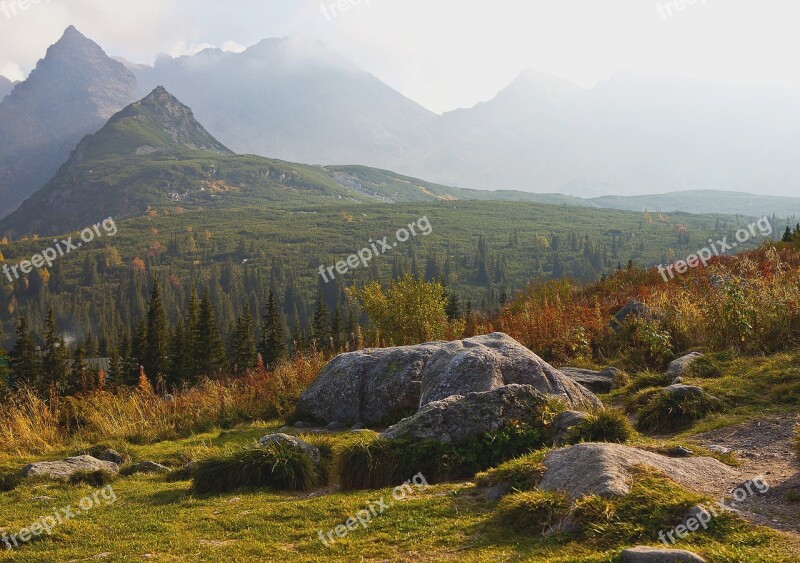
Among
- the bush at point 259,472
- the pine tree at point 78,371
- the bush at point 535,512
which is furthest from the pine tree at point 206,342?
the bush at point 535,512

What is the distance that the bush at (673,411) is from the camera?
9.97 metres

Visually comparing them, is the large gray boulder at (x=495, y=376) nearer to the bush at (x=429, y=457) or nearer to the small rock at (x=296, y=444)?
the bush at (x=429, y=457)

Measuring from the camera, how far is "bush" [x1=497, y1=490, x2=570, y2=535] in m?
6.07

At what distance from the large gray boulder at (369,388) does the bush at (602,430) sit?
226 inches

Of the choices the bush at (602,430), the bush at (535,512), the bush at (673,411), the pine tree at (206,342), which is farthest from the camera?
the pine tree at (206,342)

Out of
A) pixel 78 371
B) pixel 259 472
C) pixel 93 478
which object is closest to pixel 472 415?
pixel 259 472

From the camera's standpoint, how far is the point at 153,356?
2094 inches

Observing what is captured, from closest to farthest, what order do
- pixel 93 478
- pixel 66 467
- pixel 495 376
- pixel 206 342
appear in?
pixel 93 478 → pixel 66 467 → pixel 495 376 → pixel 206 342

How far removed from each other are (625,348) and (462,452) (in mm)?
9571

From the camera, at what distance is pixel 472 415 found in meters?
9.27

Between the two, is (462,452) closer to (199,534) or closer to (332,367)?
(199,534)

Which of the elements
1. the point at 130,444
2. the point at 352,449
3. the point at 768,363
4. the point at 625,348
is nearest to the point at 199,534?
the point at 352,449

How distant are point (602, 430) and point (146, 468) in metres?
8.23

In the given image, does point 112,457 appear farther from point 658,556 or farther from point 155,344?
point 155,344
